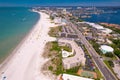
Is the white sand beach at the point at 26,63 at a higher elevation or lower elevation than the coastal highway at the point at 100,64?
higher

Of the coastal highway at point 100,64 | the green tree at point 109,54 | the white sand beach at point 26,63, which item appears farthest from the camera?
the green tree at point 109,54

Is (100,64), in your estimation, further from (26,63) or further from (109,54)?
(26,63)

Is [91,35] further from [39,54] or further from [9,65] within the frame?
[9,65]

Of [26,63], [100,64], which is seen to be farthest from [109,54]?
[26,63]

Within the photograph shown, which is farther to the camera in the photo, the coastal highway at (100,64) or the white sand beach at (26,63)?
the coastal highway at (100,64)

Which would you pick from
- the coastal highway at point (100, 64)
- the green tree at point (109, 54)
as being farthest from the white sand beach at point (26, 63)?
the green tree at point (109, 54)

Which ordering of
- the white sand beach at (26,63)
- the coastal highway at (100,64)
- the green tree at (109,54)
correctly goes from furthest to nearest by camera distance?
the green tree at (109,54), the coastal highway at (100,64), the white sand beach at (26,63)

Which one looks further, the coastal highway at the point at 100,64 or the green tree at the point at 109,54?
the green tree at the point at 109,54

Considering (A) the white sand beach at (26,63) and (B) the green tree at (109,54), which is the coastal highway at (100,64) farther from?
(A) the white sand beach at (26,63)

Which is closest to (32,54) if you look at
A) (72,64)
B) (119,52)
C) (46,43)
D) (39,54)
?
(39,54)

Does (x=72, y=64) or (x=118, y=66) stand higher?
(x=72, y=64)

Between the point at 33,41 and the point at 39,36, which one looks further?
the point at 39,36
